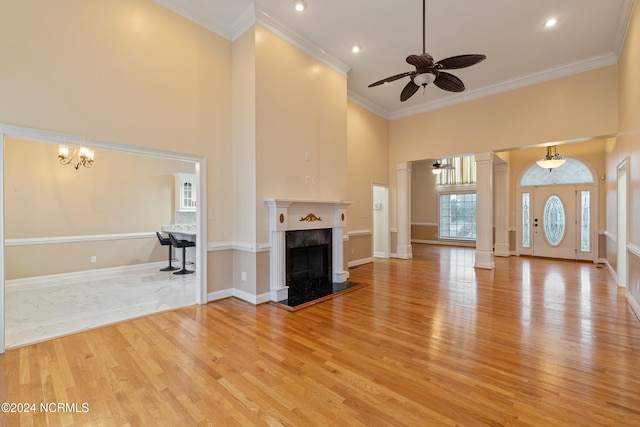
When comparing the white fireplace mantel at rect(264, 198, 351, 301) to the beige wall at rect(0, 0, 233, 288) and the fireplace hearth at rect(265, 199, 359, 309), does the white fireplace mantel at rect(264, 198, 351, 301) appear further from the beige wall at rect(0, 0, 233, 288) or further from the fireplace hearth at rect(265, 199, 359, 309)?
the beige wall at rect(0, 0, 233, 288)

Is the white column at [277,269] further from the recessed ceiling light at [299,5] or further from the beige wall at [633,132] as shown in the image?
the beige wall at [633,132]

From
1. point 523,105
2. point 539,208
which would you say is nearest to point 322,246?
point 523,105

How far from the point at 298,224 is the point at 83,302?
3411mm

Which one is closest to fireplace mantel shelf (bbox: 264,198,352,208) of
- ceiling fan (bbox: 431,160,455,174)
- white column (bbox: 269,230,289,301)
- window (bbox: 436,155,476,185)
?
white column (bbox: 269,230,289,301)

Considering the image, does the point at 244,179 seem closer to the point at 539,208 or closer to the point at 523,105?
the point at 523,105

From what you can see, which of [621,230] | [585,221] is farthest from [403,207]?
[585,221]

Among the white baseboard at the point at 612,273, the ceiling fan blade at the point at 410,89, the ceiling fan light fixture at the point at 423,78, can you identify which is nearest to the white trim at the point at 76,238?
the ceiling fan blade at the point at 410,89

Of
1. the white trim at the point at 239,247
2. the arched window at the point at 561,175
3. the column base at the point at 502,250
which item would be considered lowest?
the column base at the point at 502,250

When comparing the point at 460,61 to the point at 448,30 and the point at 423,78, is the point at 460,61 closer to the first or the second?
the point at 423,78

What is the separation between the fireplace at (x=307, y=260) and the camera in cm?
461

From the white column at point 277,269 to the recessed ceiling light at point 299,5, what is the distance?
3226 millimetres

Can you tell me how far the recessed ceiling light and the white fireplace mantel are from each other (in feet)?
8.98

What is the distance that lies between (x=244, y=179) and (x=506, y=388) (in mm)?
3840

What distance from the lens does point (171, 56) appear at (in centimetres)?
383
